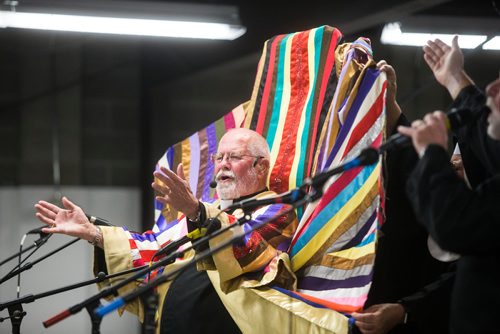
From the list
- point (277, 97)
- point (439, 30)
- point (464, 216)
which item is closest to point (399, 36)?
point (439, 30)

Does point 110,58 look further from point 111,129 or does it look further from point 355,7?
point 355,7

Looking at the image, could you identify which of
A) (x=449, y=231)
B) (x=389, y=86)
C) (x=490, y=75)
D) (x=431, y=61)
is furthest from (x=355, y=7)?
(x=449, y=231)

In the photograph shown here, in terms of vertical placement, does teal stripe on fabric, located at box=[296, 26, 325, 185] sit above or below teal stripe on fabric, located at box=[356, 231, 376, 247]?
above

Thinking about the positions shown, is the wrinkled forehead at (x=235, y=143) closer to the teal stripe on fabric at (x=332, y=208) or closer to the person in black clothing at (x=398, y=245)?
the teal stripe on fabric at (x=332, y=208)

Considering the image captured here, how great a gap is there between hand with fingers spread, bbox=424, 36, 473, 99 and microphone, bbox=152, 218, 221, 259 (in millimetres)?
833

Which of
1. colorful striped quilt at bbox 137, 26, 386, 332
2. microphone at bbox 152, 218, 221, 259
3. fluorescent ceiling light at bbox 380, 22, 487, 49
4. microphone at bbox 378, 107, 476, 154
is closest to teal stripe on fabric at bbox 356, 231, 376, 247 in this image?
colorful striped quilt at bbox 137, 26, 386, 332

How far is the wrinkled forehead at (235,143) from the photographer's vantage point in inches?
136

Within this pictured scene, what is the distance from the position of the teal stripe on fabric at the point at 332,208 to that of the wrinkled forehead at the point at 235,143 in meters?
0.55

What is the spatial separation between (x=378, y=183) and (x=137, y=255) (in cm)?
107

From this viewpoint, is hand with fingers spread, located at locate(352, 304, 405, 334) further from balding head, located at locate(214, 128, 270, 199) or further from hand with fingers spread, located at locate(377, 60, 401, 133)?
balding head, located at locate(214, 128, 270, 199)

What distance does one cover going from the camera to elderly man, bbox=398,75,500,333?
2086 millimetres

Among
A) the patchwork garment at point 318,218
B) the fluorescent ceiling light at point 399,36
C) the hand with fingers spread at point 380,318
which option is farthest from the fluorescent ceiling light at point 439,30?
the hand with fingers spread at point 380,318

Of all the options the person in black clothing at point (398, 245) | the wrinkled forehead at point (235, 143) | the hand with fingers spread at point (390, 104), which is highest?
the hand with fingers spread at point (390, 104)

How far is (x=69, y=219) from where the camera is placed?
3.29 m
